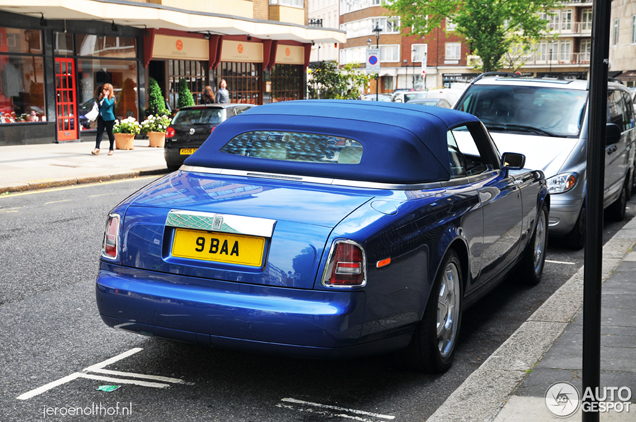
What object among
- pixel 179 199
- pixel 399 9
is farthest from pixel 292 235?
pixel 399 9

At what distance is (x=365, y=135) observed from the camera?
4.51 m

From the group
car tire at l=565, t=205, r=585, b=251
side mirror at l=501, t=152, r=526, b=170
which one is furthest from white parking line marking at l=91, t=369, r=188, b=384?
car tire at l=565, t=205, r=585, b=251

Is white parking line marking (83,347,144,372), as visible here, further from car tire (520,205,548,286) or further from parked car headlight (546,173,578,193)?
parked car headlight (546,173,578,193)

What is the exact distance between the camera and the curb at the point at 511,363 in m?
3.72

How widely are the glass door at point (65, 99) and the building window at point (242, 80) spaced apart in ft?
29.1

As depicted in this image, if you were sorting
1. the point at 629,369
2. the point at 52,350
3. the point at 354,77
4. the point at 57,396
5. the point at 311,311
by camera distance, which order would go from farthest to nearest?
the point at 354,77, the point at 52,350, the point at 629,369, the point at 57,396, the point at 311,311

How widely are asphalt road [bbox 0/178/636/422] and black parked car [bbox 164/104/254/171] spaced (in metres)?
10.7

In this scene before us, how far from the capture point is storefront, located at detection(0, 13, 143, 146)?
2139 centimetres

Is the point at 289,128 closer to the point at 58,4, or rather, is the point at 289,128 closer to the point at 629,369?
the point at 629,369

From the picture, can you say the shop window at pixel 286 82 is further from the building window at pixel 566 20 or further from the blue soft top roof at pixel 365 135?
the building window at pixel 566 20

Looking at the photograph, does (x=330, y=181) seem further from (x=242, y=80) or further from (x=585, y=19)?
(x=585, y=19)

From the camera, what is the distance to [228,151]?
15.7ft

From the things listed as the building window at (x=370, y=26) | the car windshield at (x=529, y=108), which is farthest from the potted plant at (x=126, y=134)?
the building window at (x=370, y=26)

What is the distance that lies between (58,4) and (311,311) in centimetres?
1877
